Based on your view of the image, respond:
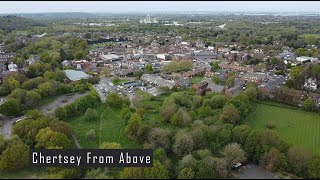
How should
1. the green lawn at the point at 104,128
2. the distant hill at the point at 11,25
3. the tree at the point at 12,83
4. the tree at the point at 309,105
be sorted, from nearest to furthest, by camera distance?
the green lawn at the point at 104,128
the tree at the point at 309,105
the tree at the point at 12,83
the distant hill at the point at 11,25

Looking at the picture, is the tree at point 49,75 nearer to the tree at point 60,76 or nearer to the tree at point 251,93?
the tree at point 60,76

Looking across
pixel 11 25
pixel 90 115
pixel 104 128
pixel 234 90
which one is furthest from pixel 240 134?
pixel 11 25

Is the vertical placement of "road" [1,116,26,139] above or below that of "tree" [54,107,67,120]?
below

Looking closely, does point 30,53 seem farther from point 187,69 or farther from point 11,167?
point 11,167

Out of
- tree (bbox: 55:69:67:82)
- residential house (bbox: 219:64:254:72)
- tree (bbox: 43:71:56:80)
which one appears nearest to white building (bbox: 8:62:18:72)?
tree (bbox: 43:71:56:80)

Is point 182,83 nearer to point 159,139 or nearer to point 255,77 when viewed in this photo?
point 255,77

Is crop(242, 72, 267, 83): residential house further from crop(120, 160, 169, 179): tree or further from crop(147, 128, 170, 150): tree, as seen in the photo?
crop(120, 160, 169, 179): tree

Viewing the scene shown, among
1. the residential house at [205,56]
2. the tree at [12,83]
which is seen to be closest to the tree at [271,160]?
the tree at [12,83]
